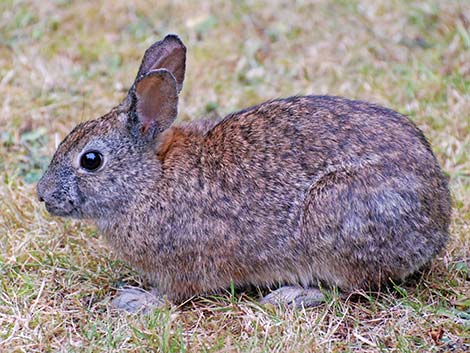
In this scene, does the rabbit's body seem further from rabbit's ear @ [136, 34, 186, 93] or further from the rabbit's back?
rabbit's ear @ [136, 34, 186, 93]

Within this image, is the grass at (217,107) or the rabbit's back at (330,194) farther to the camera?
the rabbit's back at (330,194)

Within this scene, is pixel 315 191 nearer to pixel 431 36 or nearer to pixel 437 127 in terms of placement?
pixel 437 127

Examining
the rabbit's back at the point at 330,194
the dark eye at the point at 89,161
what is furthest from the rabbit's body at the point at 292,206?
the dark eye at the point at 89,161

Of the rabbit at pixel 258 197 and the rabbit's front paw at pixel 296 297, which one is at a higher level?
the rabbit at pixel 258 197

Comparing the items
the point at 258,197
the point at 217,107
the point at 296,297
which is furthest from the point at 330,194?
the point at 217,107

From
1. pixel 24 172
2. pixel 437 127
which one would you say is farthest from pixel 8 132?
pixel 437 127

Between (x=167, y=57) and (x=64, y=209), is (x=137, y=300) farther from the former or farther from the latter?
(x=167, y=57)

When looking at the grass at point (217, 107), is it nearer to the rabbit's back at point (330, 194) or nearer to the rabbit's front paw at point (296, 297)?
the rabbit's front paw at point (296, 297)
